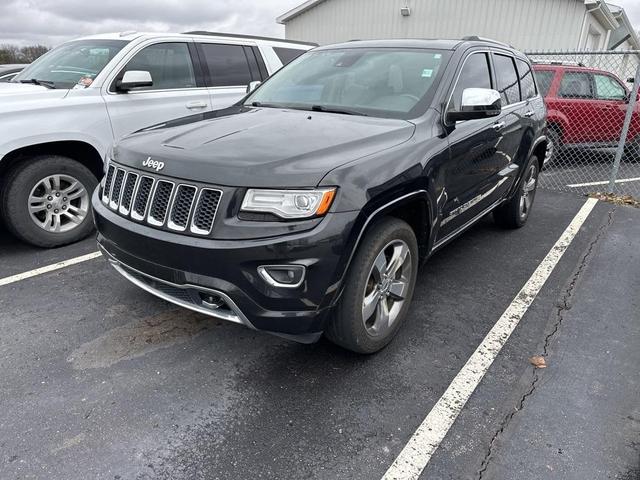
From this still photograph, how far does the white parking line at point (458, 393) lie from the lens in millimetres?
2162

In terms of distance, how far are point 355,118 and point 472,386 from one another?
68.6 inches

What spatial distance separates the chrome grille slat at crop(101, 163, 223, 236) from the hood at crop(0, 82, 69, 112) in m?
1.78

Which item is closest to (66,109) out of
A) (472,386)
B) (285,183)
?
(285,183)

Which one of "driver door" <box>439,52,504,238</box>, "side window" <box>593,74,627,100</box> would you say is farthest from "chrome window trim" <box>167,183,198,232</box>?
"side window" <box>593,74,627,100</box>

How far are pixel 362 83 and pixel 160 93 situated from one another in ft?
7.88

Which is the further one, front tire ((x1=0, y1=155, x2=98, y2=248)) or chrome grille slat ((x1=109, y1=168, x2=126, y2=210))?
front tire ((x1=0, y1=155, x2=98, y2=248))

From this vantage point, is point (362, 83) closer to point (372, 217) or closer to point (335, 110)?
point (335, 110)

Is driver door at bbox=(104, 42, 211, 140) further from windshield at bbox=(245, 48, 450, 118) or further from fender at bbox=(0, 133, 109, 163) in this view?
windshield at bbox=(245, 48, 450, 118)

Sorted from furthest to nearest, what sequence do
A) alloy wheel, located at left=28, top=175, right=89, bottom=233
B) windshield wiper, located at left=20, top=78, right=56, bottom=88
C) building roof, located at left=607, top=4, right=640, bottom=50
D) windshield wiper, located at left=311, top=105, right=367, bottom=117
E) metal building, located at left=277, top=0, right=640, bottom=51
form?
building roof, located at left=607, top=4, right=640, bottom=50, metal building, located at left=277, top=0, right=640, bottom=51, windshield wiper, located at left=20, top=78, right=56, bottom=88, alloy wheel, located at left=28, top=175, right=89, bottom=233, windshield wiper, located at left=311, top=105, right=367, bottom=117

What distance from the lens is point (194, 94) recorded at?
5148 mm

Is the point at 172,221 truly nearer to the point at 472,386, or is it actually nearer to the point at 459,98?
the point at 472,386

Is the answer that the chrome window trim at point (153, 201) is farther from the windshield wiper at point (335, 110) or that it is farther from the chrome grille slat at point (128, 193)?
the windshield wiper at point (335, 110)

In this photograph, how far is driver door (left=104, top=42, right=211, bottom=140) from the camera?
454cm

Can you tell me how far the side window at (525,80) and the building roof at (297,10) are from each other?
17.1 meters
